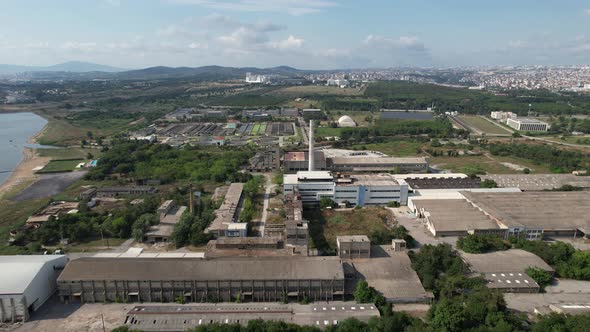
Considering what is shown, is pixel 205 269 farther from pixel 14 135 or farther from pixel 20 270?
pixel 14 135

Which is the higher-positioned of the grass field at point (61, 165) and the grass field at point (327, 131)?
the grass field at point (327, 131)

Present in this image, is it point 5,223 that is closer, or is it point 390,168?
point 5,223

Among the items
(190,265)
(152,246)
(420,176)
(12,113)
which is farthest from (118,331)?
(12,113)

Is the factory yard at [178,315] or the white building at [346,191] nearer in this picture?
the factory yard at [178,315]

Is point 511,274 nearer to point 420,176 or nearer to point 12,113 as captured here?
point 420,176

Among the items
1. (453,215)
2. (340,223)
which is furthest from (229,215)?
(453,215)

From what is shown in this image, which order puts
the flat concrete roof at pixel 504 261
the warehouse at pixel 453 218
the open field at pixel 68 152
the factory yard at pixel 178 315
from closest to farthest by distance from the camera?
the factory yard at pixel 178 315 < the flat concrete roof at pixel 504 261 < the warehouse at pixel 453 218 < the open field at pixel 68 152

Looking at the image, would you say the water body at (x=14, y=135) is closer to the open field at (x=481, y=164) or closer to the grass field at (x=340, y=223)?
the grass field at (x=340, y=223)

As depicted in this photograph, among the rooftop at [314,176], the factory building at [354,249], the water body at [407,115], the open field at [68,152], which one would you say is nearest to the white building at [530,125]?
the water body at [407,115]
